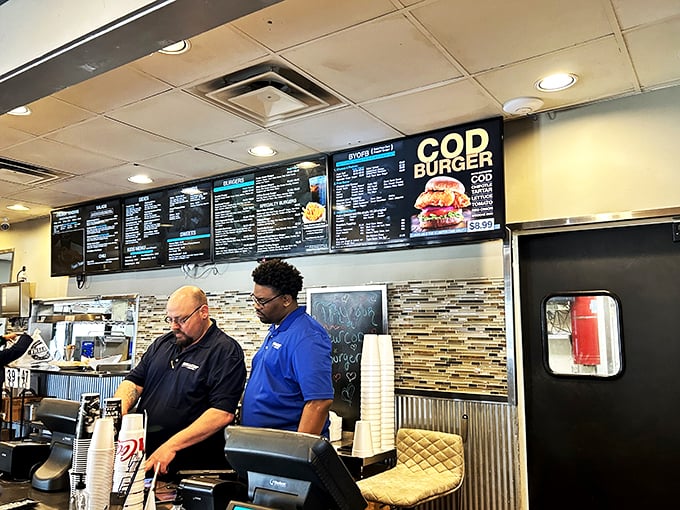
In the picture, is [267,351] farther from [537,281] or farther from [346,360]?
[537,281]

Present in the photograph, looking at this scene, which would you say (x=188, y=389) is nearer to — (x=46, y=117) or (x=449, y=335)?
(x=449, y=335)

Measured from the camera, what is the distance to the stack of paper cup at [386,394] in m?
3.50

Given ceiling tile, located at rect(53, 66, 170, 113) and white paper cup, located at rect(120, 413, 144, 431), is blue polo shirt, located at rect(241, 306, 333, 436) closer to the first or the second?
white paper cup, located at rect(120, 413, 144, 431)

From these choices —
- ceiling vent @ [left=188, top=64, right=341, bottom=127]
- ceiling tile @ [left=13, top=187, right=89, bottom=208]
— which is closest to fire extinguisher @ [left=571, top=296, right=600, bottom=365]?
ceiling vent @ [left=188, top=64, right=341, bottom=127]

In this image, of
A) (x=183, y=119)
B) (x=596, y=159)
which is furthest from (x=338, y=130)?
(x=596, y=159)

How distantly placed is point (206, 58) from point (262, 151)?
1417 millimetres

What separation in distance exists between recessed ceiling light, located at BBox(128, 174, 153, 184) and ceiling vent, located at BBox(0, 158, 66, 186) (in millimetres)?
533

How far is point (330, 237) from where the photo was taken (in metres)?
4.02

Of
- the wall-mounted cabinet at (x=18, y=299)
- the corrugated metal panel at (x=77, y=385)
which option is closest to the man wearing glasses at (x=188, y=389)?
the corrugated metal panel at (x=77, y=385)

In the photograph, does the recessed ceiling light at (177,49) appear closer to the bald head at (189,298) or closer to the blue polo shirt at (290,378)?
the bald head at (189,298)

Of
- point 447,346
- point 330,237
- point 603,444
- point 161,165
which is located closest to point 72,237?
point 161,165

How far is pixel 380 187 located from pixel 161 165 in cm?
174

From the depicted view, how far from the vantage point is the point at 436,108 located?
3.28m

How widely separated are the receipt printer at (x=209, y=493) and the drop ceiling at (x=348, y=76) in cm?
154
